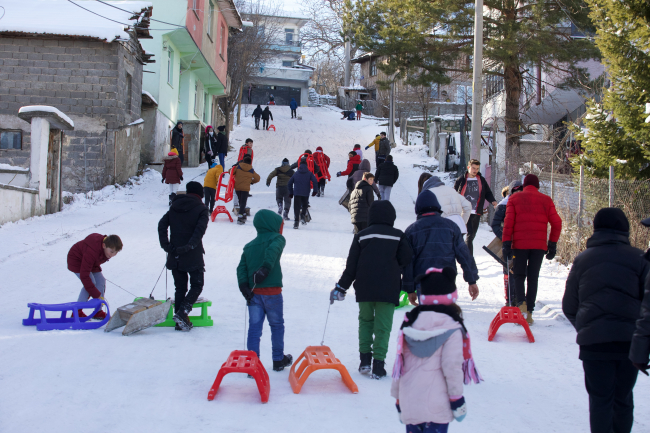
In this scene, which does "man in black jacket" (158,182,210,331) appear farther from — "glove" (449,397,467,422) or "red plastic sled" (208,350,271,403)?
"glove" (449,397,467,422)

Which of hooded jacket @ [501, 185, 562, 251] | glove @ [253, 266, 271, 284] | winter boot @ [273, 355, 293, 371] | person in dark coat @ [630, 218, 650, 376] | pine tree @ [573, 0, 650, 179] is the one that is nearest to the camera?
person in dark coat @ [630, 218, 650, 376]

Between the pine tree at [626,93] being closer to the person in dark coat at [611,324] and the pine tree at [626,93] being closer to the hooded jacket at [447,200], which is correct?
the hooded jacket at [447,200]

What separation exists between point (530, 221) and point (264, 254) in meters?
3.39

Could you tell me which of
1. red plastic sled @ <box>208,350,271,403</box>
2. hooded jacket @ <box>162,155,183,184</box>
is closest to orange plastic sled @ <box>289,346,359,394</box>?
red plastic sled @ <box>208,350,271,403</box>

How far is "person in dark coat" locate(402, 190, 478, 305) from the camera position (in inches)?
220

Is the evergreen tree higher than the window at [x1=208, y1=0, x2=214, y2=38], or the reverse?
the window at [x1=208, y1=0, x2=214, y2=38]

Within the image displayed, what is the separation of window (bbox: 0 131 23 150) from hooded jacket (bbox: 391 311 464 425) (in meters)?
17.5

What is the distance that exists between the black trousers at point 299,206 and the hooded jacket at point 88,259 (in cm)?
765

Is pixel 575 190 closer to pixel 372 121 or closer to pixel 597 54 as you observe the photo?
pixel 597 54

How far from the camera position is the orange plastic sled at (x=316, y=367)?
488 cm

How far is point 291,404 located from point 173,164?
476 inches

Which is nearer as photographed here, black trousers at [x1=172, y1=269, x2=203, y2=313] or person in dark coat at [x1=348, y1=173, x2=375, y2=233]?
black trousers at [x1=172, y1=269, x2=203, y2=313]

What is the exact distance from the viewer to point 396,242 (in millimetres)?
5285

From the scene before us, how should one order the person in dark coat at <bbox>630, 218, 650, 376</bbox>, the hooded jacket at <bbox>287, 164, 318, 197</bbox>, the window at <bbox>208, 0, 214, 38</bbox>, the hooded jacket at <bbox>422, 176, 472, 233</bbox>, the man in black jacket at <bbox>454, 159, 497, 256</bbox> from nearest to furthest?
the person in dark coat at <bbox>630, 218, 650, 376</bbox>, the hooded jacket at <bbox>422, 176, 472, 233</bbox>, the man in black jacket at <bbox>454, 159, 497, 256</bbox>, the hooded jacket at <bbox>287, 164, 318, 197</bbox>, the window at <bbox>208, 0, 214, 38</bbox>
